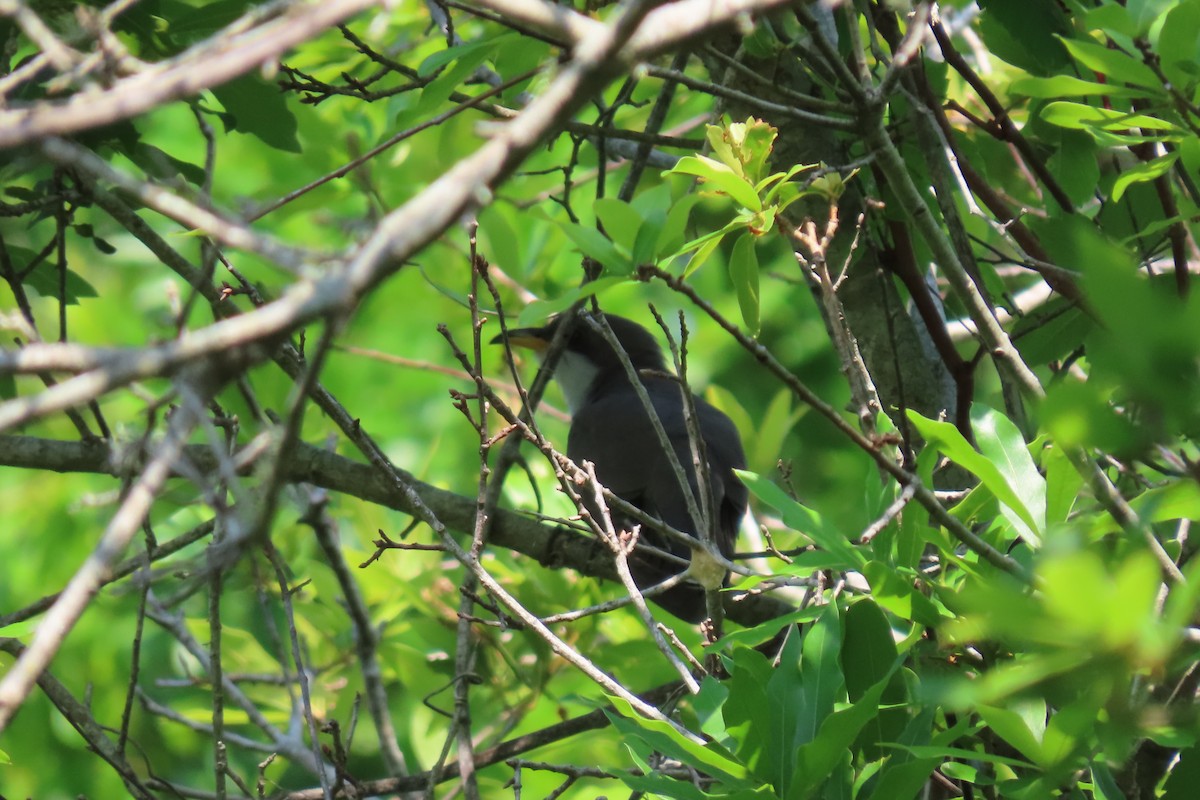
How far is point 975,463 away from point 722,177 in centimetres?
64

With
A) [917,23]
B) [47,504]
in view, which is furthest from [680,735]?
[47,504]

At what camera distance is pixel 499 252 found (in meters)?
4.41

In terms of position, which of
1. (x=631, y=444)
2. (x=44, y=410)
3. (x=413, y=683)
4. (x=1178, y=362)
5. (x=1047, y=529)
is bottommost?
(x=413, y=683)

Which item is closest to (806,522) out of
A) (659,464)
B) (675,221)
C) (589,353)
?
(675,221)

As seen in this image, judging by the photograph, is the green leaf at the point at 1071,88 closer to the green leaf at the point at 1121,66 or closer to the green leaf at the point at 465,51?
the green leaf at the point at 1121,66

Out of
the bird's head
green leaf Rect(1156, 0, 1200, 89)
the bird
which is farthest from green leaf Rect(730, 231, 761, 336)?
the bird's head

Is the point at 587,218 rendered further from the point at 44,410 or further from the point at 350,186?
the point at 44,410

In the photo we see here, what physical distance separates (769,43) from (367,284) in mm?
2213

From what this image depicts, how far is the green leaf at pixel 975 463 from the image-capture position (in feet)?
6.21

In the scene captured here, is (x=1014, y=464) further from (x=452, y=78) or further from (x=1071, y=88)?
(x=452, y=78)

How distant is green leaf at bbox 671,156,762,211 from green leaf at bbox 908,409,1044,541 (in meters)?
0.47

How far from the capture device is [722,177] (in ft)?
6.72

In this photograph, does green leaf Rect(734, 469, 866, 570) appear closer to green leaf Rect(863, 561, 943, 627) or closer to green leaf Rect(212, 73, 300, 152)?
green leaf Rect(863, 561, 943, 627)

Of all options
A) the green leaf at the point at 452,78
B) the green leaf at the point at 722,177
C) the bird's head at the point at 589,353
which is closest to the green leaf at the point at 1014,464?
the green leaf at the point at 722,177
